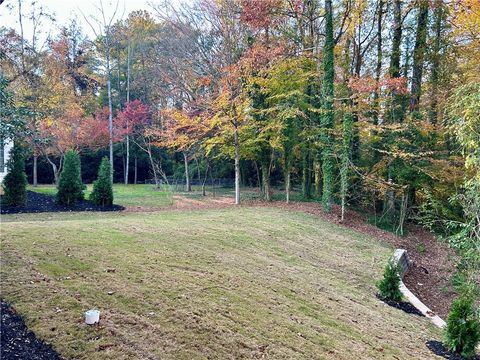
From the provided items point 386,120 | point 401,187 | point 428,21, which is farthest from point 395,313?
point 428,21

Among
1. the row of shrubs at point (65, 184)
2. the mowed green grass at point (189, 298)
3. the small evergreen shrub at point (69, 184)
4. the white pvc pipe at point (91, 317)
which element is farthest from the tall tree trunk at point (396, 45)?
the white pvc pipe at point (91, 317)

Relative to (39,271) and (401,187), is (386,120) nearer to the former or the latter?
(401,187)

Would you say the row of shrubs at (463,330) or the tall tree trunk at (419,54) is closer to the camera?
the row of shrubs at (463,330)

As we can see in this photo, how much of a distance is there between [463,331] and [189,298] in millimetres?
3163

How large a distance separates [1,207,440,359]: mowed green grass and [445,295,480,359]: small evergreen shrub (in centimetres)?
36

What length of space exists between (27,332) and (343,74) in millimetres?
14087

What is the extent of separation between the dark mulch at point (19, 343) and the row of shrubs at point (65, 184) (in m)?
7.32

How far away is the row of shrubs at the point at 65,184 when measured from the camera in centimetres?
892

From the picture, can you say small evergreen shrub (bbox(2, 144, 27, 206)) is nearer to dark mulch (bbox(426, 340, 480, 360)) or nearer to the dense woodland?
the dense woodland

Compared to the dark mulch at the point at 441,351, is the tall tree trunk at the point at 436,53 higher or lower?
higher

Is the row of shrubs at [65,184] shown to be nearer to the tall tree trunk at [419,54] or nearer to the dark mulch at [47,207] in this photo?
the dark mulch at [47,207]

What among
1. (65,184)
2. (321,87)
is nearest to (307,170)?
→ (321,87)

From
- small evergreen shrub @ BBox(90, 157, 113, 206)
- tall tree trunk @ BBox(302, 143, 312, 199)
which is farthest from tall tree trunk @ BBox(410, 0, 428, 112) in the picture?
small evergreen shrub @ BBox(90, 157, 113, 206)

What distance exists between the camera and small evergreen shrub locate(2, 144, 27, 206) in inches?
350
